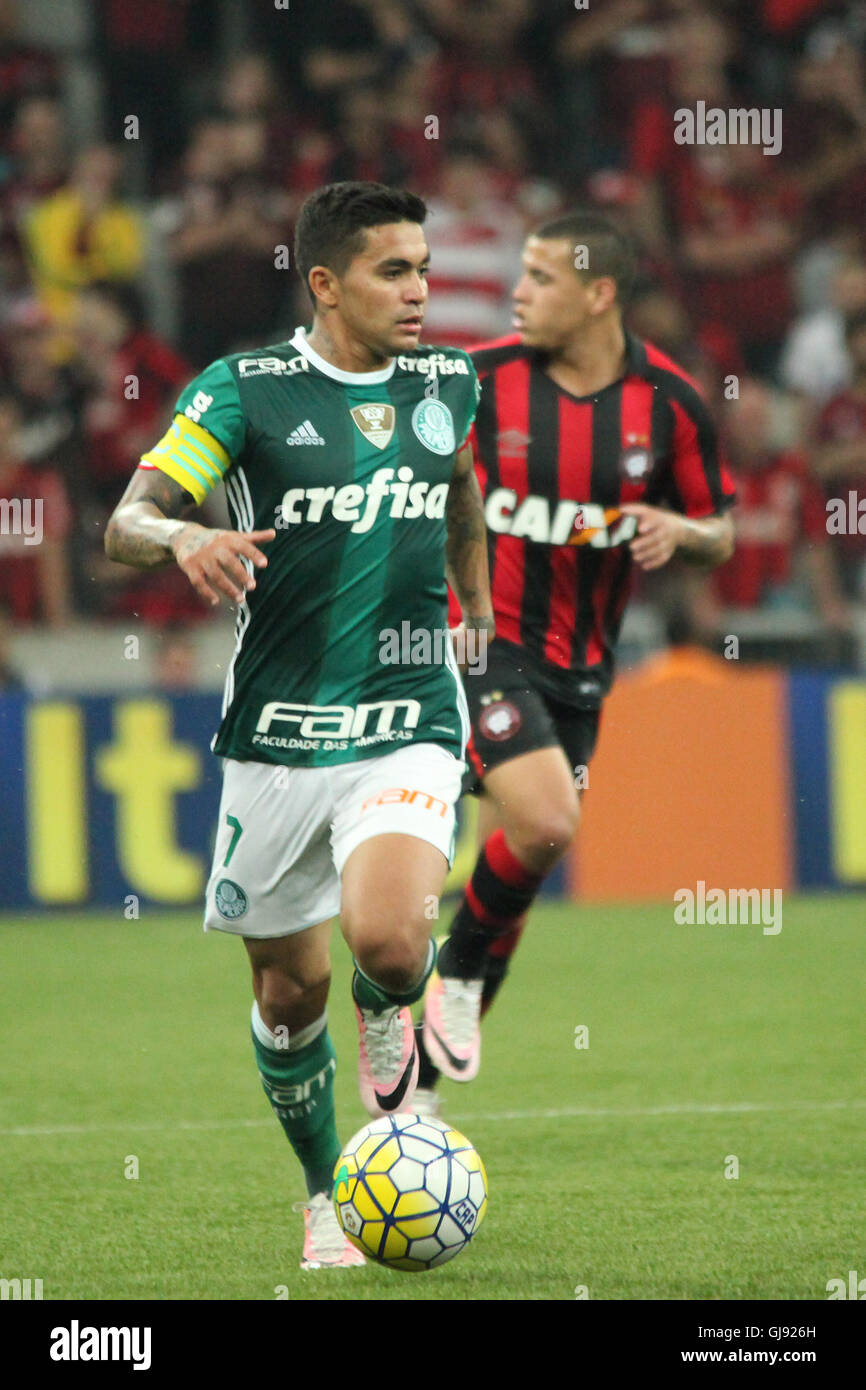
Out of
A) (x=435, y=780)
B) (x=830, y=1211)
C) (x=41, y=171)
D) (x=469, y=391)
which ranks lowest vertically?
(x=830, y=1211)

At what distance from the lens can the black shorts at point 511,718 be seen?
5988mm

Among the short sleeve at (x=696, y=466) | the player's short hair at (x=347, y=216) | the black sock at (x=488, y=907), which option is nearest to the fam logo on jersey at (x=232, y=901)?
the player's short hair at (x=347, y=216)

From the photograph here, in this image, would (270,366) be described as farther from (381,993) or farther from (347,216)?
(381,993)

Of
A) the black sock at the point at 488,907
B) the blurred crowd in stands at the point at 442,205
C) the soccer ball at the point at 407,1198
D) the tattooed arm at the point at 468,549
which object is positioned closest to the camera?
the soccer ball at the point at 407,1198

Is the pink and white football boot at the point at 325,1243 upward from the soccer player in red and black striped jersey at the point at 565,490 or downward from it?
downward

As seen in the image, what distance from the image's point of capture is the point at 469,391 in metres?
4.68

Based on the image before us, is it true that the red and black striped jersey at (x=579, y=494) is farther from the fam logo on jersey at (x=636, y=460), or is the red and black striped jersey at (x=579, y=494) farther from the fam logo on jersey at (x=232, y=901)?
the fam logo on jersey at (x=232, y=901)

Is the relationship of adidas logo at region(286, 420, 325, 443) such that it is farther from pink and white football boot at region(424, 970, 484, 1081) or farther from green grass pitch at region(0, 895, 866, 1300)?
pink and white football boot at region(424, 970, 484, 1081)

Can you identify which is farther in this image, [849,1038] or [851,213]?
[851,213]

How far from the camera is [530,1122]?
19.1 ft

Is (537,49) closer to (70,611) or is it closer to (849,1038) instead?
(70,611)

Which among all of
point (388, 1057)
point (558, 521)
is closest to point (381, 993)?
point (388, 1057)
